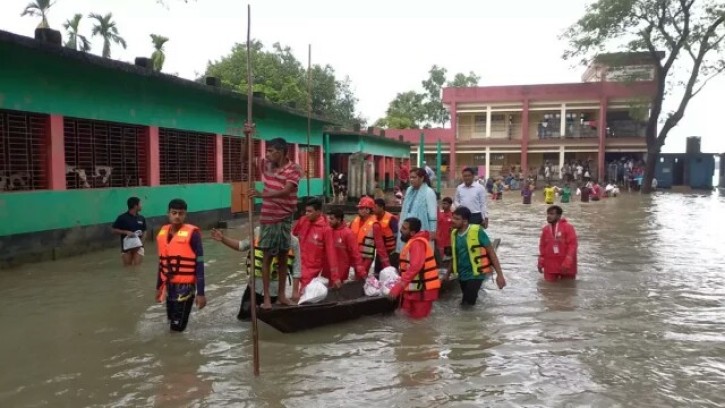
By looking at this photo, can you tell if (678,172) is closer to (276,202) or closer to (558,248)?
(558,248)

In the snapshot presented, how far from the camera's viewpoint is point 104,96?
11805 mm

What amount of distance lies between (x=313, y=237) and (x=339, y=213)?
479 millimetres

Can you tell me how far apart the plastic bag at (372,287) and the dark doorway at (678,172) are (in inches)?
1395

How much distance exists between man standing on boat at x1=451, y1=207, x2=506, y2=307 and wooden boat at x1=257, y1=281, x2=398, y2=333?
984 millimetres

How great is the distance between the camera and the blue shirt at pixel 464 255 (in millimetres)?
7168

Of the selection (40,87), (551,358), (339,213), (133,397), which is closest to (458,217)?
(339,213)

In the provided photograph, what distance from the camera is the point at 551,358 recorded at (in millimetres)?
5484

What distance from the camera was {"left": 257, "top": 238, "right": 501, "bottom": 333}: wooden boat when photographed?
569cm

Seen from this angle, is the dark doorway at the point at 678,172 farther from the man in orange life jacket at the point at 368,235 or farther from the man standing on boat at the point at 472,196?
the man in orange life jacket at the point at 368,235

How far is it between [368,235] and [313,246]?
4.17ft

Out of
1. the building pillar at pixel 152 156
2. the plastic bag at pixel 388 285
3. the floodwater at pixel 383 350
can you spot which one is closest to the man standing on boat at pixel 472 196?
the floodwater at pixel 383 350

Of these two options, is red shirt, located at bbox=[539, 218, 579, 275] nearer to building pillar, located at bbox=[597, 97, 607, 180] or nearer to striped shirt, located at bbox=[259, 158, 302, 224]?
striped shirt, located at bbox=[259, 158, 302, 224]

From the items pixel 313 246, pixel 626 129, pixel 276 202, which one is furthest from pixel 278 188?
pixel 626 129

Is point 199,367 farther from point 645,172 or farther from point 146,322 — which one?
point 645,172
